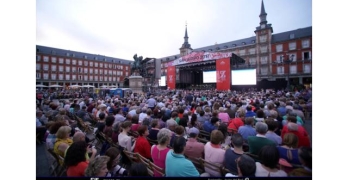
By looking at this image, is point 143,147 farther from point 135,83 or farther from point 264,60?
point 264,60

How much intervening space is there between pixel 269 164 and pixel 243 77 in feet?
54.4

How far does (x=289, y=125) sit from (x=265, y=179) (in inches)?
50.2

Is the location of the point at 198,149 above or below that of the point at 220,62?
below

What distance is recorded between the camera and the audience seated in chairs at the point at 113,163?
1.71 meters

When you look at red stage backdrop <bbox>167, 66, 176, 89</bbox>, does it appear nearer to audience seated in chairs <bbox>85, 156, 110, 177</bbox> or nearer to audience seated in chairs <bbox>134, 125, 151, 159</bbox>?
audience seated in chairs <bbox>134, 125, 151, 159</bbox>

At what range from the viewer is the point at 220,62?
16.1m

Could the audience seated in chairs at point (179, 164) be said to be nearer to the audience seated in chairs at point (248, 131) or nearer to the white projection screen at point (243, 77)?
the audience seated in chairs at point (248, 131)

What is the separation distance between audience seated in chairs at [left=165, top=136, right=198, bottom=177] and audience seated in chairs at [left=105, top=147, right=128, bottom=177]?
602mm

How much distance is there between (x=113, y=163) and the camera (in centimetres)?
176

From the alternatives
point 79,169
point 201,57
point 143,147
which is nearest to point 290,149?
point 143,147
